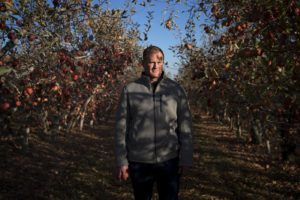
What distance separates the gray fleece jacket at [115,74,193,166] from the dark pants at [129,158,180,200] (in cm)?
7

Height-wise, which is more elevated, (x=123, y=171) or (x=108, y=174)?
(x=123, y=171)

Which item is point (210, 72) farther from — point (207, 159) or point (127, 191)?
point (207, 159)

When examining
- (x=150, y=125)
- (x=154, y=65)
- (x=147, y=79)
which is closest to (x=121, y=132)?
(x=150, y=125)

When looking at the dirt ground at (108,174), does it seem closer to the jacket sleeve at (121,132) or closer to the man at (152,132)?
the man at (152,132)

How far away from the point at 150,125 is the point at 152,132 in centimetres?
8

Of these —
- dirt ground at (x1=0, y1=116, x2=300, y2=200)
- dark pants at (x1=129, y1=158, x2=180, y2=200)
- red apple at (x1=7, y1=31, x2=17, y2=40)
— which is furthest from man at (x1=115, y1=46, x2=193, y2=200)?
dirt ground at (x1=0, y1=116, x2=300, y2=200)

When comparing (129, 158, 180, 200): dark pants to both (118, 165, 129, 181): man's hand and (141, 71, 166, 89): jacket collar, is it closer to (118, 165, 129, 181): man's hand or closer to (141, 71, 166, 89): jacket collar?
(118, 165, 129, 181): man's hand

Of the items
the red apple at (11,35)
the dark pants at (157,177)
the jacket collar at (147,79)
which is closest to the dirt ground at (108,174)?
the red apple at (11,35)

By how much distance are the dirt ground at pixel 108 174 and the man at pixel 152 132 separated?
3927mm

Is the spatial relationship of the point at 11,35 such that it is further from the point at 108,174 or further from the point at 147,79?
the point at 108,174

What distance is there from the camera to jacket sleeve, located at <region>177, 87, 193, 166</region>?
3.88 metres

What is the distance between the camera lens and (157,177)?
156 inches

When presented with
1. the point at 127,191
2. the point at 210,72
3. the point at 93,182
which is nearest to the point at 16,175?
the point at 93,182

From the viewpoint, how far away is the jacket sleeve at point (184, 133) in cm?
388
